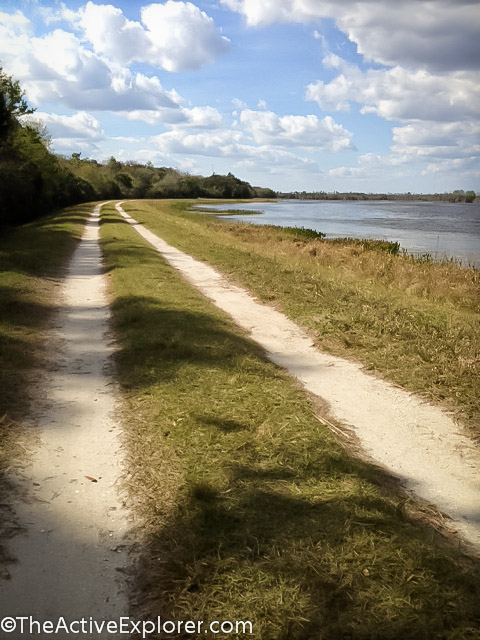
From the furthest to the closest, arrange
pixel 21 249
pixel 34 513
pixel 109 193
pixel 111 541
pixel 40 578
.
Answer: pixel 109 193 → pixel 21 249 → pixel 34 513 → pixel 111 541 → pixel 40 578

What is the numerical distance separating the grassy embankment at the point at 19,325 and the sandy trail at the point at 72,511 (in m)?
0.17

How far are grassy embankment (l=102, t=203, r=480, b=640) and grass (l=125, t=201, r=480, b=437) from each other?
1.87 m

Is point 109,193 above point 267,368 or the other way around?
above

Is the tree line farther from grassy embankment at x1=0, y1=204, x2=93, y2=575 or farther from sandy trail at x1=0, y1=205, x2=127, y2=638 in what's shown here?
sandy trail at x1=0, y1=205, x2=127, y2=638

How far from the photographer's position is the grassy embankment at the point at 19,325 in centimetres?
462

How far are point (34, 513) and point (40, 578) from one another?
71cm

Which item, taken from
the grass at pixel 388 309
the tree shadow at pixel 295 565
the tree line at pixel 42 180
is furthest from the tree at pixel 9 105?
the tree shadow at pixel 295 565

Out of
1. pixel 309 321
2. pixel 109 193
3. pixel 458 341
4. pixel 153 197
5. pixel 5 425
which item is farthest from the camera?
pixel 153 197

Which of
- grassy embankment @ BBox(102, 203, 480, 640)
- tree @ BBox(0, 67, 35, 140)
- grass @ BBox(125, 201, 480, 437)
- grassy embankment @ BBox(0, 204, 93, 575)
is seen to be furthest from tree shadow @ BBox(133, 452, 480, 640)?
tree @ BBox(0, 67, 35, 140)

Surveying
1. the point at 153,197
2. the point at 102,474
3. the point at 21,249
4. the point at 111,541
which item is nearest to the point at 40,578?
the point at 111,541

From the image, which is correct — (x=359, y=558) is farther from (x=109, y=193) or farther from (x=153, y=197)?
(x=153, y=197)

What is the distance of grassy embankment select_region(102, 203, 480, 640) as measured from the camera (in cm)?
283

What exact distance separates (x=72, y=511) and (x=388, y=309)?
770 centimetres

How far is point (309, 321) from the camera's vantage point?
9.70 metres
